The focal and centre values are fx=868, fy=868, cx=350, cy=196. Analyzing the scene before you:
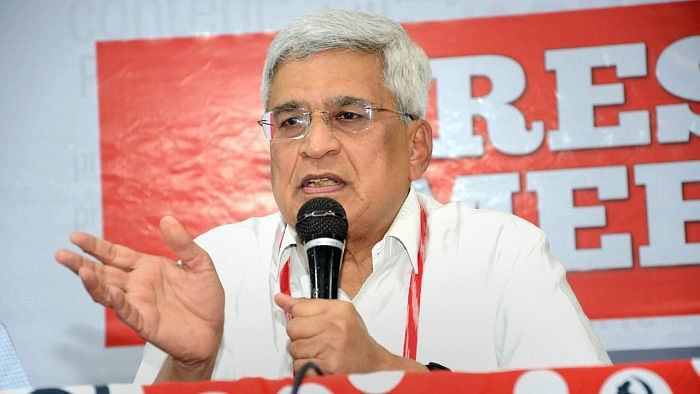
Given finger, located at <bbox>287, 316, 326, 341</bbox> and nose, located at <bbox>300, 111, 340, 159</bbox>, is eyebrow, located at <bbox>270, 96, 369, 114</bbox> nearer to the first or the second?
nose, located at <bbox>300, 111, 340, 159</bbox>

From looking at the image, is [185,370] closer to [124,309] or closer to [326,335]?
[124,309]

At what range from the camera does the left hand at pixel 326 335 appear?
1373mm

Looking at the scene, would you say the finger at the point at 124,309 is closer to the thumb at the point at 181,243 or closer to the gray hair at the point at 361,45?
the thumb at the point at 181,243

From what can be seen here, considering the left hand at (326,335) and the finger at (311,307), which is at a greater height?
the finger at (311,307)

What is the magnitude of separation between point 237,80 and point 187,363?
1.39m

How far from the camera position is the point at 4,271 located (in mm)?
2717

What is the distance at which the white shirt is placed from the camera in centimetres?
197

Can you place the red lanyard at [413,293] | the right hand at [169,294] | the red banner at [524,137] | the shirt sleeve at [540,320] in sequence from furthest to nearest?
the red banner at [524,137] → the red lanyard at [413,293] → the shirt sleeve at [540,320] → the right hand at [169,294]

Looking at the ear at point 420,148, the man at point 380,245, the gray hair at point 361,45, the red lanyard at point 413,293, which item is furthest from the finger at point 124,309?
the ear at point 420,148

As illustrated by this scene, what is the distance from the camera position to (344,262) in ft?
7.14

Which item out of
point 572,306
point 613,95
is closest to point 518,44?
point 613,95

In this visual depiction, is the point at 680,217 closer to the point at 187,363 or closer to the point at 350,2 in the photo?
the point at 350,2

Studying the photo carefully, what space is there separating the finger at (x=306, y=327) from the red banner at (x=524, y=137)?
1.42 m

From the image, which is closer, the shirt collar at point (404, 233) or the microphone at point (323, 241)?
the microphone at point (323, 241)
